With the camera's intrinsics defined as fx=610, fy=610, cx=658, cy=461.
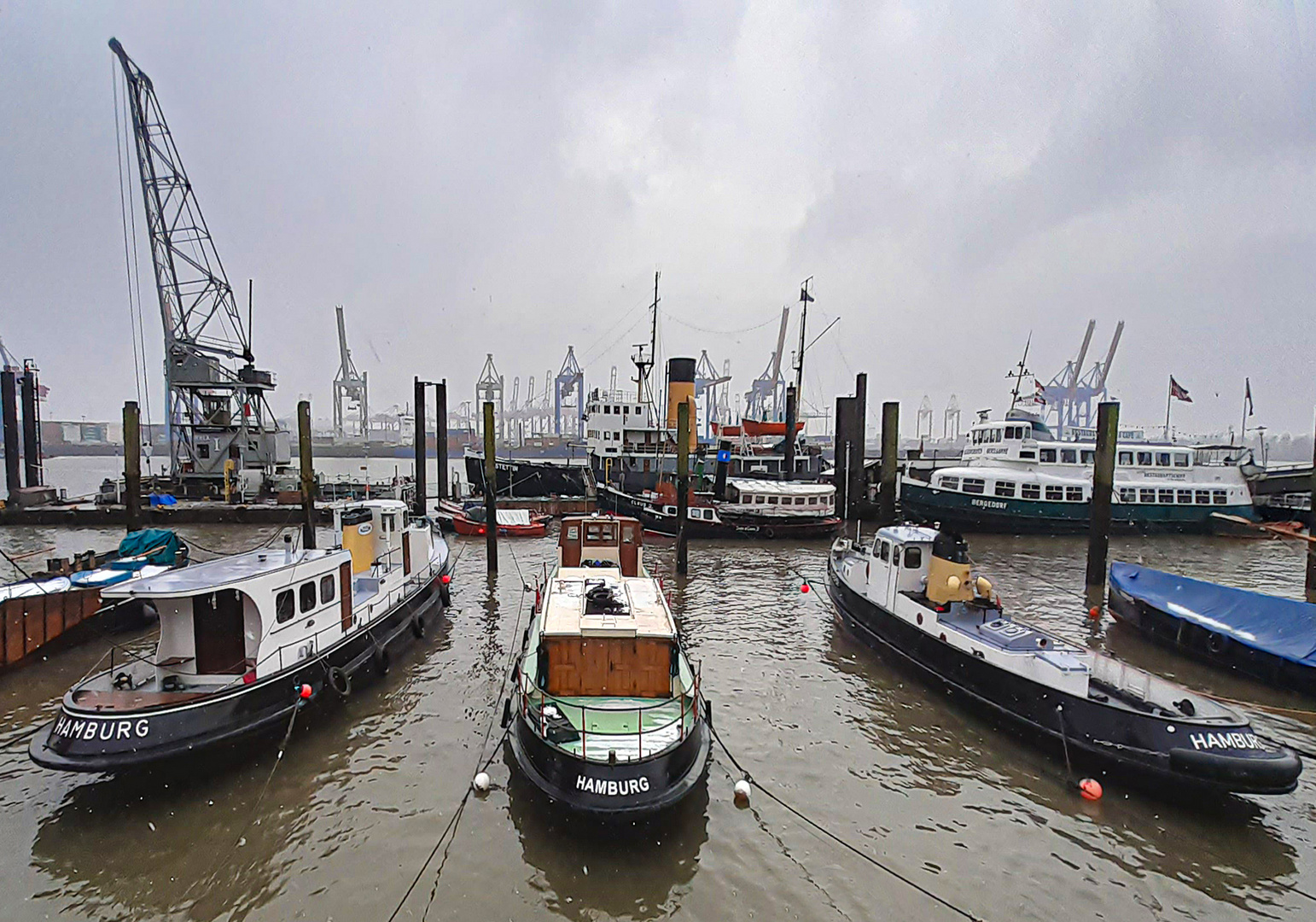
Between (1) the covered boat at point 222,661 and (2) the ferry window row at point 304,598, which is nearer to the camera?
(1) the covered boat at point 222,661

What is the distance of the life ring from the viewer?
1038cm

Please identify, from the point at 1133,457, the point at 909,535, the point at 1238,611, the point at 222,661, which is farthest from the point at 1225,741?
the point at 1133,457

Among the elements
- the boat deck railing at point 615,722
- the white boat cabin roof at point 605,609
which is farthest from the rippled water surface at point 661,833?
the white boat cabin roof at point 605,609

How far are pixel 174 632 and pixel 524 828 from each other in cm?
629

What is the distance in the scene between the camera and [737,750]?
393 inches

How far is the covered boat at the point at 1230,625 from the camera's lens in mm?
11625

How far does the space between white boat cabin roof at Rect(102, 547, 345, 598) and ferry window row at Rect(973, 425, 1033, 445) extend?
108 ft

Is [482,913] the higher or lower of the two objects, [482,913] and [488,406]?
the lower

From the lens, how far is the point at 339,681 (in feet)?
34.7

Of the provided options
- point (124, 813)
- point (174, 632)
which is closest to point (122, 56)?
point (174, 632)

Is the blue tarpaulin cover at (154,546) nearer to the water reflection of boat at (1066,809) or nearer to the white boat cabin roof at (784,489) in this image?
the water reflection of boat at (1066,809)

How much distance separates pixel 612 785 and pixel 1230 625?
14.3 meters

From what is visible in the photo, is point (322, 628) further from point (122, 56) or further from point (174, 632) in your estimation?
point (122, 56)

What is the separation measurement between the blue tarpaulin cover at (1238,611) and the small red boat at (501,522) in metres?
23.0
